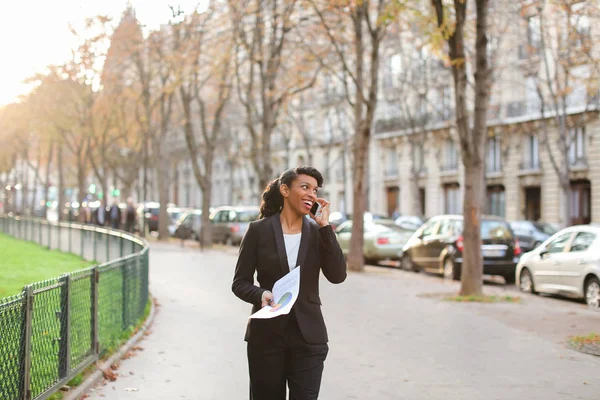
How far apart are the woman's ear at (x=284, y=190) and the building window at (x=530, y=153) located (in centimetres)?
4272

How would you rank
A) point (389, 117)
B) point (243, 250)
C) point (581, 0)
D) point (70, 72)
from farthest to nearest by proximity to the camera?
point (389, 117) → point (70, 72) → point (581, 0) → point (243, 250)

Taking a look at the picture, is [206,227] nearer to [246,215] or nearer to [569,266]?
[246,215]

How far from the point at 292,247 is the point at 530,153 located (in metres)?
43.6

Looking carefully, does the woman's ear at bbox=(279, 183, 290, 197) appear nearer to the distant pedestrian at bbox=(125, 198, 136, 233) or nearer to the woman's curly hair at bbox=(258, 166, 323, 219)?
the woman's curly hair at bbox=(258, 166, 323, 219)

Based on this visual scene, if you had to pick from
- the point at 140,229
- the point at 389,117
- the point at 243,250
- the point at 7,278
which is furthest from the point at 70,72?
the point at 243,250

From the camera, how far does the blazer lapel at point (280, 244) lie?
4.93 m

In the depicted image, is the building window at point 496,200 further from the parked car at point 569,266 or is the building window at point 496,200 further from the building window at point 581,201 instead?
the parked car at point 569,266

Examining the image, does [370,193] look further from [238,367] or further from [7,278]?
[238,367]

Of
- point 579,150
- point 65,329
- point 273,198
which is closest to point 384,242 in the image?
point 579,150

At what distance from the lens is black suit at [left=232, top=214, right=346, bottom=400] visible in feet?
15.9

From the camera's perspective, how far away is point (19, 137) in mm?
54438

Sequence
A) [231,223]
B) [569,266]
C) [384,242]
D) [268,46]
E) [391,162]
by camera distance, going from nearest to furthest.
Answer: [569,266]
[384,242]
[268,46]
[231,223]
[391,162]

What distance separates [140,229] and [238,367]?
36.4 m

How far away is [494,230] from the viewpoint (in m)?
20.9
